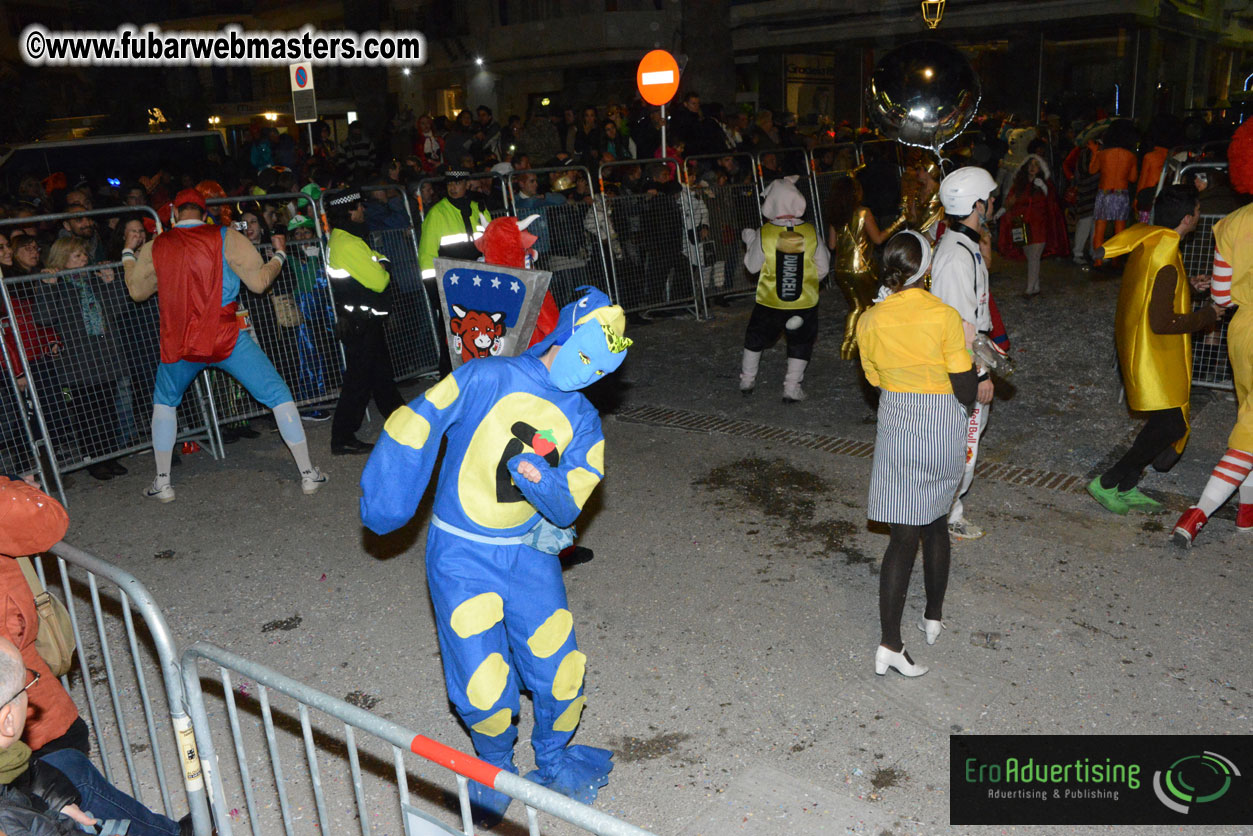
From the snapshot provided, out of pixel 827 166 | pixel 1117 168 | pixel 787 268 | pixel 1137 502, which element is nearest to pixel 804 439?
pixel 787 268

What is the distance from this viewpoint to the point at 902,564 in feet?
13.0

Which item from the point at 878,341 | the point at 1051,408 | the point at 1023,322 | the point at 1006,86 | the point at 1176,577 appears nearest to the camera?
the point at 878,341

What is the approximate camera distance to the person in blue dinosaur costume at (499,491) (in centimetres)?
301

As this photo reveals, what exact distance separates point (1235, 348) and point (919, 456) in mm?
2377

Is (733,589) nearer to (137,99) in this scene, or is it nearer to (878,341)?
(878,341)

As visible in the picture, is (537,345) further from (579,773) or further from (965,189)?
(965,189)

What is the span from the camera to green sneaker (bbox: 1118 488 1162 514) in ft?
18.7

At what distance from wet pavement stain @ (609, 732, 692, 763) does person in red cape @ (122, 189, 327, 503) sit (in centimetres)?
359

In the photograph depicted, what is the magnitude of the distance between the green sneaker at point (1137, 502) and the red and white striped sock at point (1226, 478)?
1.62 ft

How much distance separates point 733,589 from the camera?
4953 mm

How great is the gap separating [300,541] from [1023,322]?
7427 millimetres

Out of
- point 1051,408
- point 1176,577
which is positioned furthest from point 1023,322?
point 1176,577

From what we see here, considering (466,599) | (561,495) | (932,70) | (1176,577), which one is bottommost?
(1176,577)

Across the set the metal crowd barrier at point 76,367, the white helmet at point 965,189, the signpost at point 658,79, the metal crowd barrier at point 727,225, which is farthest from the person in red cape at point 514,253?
the signpost at point 658,79
